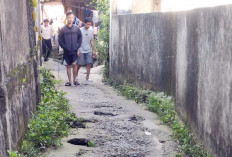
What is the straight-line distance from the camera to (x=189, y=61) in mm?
5504

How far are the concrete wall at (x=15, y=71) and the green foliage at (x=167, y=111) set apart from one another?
1.98 meters

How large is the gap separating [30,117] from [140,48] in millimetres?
3870

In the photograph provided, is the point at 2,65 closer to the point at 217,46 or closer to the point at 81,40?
the point at 217,46

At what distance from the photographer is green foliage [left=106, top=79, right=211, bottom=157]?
4.62m

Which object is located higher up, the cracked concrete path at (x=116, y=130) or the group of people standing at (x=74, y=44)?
the group of people standing at (x=74, y=44)

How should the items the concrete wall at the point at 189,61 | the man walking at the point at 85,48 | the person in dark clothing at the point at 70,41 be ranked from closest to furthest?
the concrete wall at the point at 189,61 < the person in dark clothing at the point at 70,41 < the man walking at the point at 85,48

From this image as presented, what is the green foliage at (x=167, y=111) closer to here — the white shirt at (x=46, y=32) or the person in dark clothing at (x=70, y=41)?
the person in dark clothing at (x=70, y=41)

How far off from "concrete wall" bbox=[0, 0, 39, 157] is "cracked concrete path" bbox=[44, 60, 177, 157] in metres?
0.68

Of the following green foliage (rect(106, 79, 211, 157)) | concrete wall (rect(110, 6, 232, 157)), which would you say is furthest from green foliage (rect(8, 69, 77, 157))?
concrete wall (rect(110, 6, 232, 157))

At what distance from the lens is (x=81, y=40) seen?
963 cm

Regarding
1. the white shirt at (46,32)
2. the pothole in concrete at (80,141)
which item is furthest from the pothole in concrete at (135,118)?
the white shirt at (46,32)

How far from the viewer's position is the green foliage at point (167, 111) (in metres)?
4.62

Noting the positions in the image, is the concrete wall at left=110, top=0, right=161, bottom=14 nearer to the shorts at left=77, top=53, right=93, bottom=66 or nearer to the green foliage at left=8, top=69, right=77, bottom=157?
the shorts at left=77, top=53, right=93, bottom=66

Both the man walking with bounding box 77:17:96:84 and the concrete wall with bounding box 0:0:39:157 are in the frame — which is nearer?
the concrete wall with bounding box 0:0:39:157
